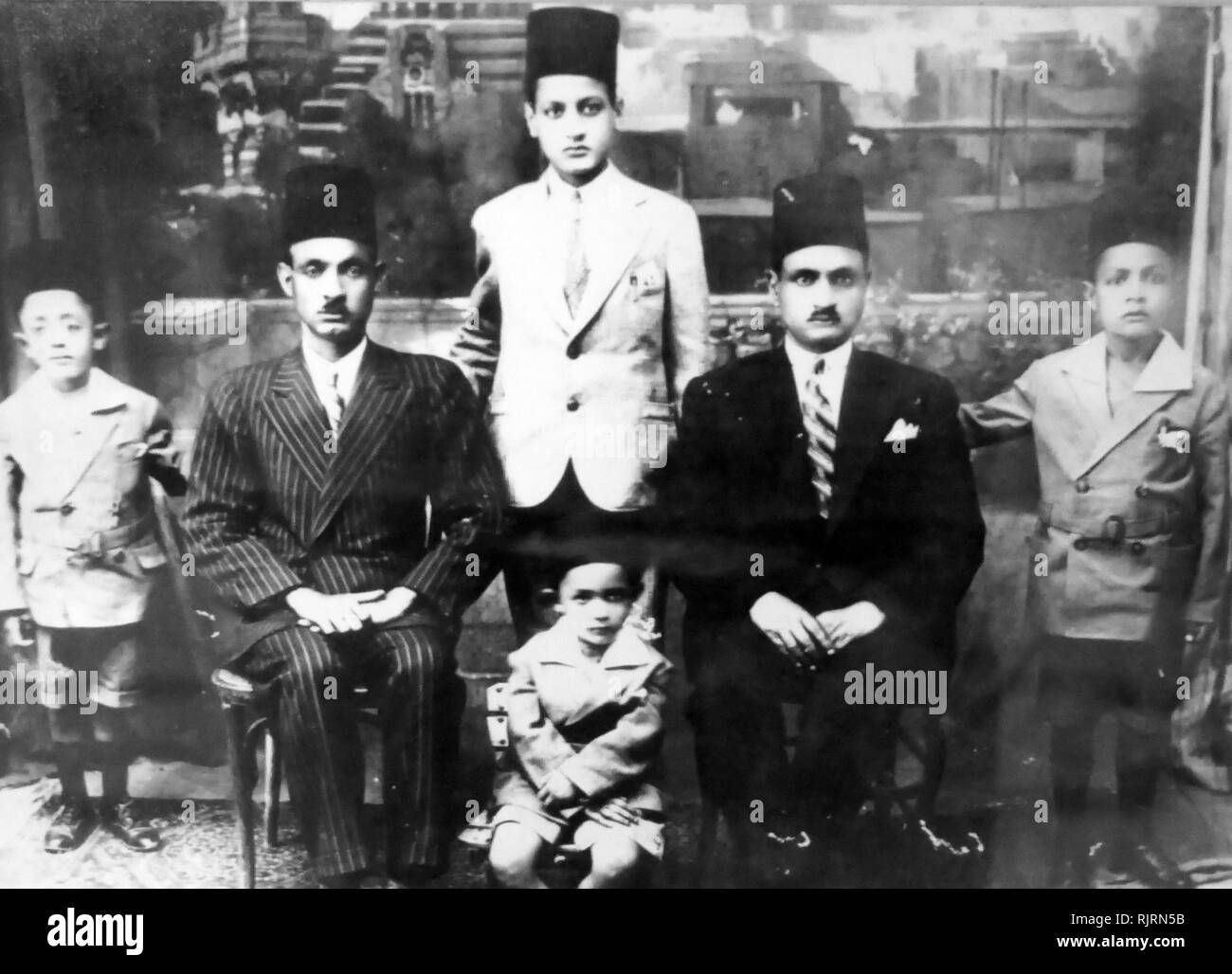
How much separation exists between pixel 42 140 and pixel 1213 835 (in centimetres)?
356

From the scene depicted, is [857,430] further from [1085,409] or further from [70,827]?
[70,827]

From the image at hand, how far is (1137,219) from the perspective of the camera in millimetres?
3459

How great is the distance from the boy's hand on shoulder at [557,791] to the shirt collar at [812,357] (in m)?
1.20

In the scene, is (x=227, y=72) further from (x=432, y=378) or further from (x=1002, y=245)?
(x=1002, y=245)

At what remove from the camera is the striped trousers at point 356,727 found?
3377 millimetres

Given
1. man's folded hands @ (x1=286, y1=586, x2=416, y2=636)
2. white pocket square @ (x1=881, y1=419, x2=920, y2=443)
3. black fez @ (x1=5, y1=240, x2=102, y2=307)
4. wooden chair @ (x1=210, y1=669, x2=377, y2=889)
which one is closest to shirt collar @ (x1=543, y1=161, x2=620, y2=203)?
white pocket square @ (x1=881, y1=419, x2=920, y2=443)

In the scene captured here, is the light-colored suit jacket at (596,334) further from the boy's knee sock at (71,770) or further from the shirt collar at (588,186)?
the boy's knee sock at (71,770)

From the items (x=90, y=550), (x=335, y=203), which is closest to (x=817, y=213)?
(x=335, y=203)

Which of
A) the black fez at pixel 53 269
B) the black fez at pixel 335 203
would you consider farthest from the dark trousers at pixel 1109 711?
the black fez at pixel 53 269

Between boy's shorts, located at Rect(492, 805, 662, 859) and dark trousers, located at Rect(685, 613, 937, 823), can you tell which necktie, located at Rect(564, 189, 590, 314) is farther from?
boy's shorts, located at Rect(492, 805, 662, 859)

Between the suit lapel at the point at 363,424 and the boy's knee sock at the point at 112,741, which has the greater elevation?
the suit lapel at the point at 363,424

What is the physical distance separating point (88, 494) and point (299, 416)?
60 centimetres

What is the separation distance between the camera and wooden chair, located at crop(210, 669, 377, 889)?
341 centimetres
